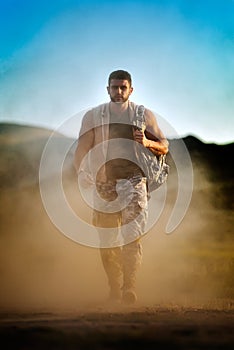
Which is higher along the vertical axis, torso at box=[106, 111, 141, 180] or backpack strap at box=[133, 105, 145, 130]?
backpack strap at box=[133, 105, 145, 130]

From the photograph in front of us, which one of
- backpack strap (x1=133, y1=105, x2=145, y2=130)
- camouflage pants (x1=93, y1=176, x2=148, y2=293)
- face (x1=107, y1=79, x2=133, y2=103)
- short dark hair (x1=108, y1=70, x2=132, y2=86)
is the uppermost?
short dark hair (x1=108, y1=70, x2=132, y2=86)

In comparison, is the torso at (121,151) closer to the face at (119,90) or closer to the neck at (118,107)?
the neck at (118,107)

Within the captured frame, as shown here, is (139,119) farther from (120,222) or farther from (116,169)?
(120,222)

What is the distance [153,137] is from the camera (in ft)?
21.8

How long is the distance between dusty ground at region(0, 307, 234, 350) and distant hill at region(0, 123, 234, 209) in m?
7.46

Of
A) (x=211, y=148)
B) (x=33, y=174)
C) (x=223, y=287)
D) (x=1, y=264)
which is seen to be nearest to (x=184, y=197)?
(x=223, y=287)

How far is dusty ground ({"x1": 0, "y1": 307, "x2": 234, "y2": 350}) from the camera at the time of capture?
3.96 m

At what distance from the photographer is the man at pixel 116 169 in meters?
6.40

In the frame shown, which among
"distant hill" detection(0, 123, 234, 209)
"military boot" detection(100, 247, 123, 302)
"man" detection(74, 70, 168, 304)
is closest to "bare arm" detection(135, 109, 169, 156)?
"man" detection(74, 70, 168, 304)

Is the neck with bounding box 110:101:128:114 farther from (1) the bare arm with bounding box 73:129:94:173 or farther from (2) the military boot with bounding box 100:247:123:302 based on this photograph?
(2) the military boot with bounding box 100:247:123:302

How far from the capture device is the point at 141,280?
8484 millimetres

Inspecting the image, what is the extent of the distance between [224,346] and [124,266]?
2.35 meters

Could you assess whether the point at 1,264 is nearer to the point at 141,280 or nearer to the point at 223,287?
the point at 141,280

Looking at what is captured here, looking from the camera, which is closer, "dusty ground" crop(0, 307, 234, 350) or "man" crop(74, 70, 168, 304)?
"dusty ground" crop(0, 307, 234, 350)
